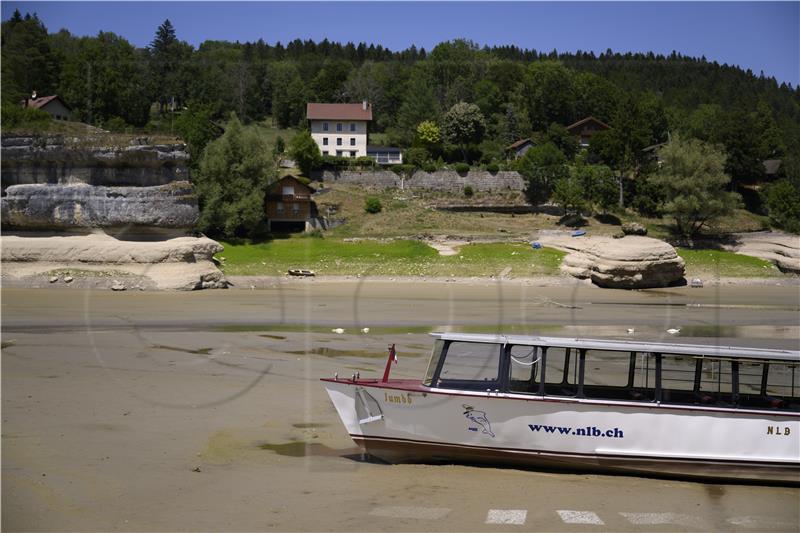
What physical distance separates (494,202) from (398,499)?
145 ft

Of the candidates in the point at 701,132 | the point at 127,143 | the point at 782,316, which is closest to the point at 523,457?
the point at 782,316

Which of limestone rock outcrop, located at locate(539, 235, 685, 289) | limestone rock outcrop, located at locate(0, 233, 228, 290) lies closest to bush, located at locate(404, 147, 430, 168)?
limestone rock outcrop, located at locate(539, 235, 685, 289)

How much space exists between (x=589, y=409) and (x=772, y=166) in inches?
2234

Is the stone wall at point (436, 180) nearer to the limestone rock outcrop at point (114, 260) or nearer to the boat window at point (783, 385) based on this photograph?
the limestone rock outcrop at point (114, 260)

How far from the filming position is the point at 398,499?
29.6 ft

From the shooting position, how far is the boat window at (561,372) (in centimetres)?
1034

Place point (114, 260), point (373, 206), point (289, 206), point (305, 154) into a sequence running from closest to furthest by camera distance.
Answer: point (114, 260) < point (289, 206) < point (373, 206) < point (305, 154)

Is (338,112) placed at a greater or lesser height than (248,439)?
greater

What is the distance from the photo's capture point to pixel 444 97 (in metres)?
87.4

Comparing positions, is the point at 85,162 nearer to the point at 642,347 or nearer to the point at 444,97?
the point at 642,347

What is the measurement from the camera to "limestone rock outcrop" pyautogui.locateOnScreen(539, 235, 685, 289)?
95.8 feet

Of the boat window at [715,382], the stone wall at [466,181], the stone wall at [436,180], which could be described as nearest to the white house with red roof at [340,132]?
the stone wall at [436,180]

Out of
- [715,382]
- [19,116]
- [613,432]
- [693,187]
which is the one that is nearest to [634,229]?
[693,187]

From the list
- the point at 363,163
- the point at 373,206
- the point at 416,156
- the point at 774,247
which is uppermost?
the point at 416,156
